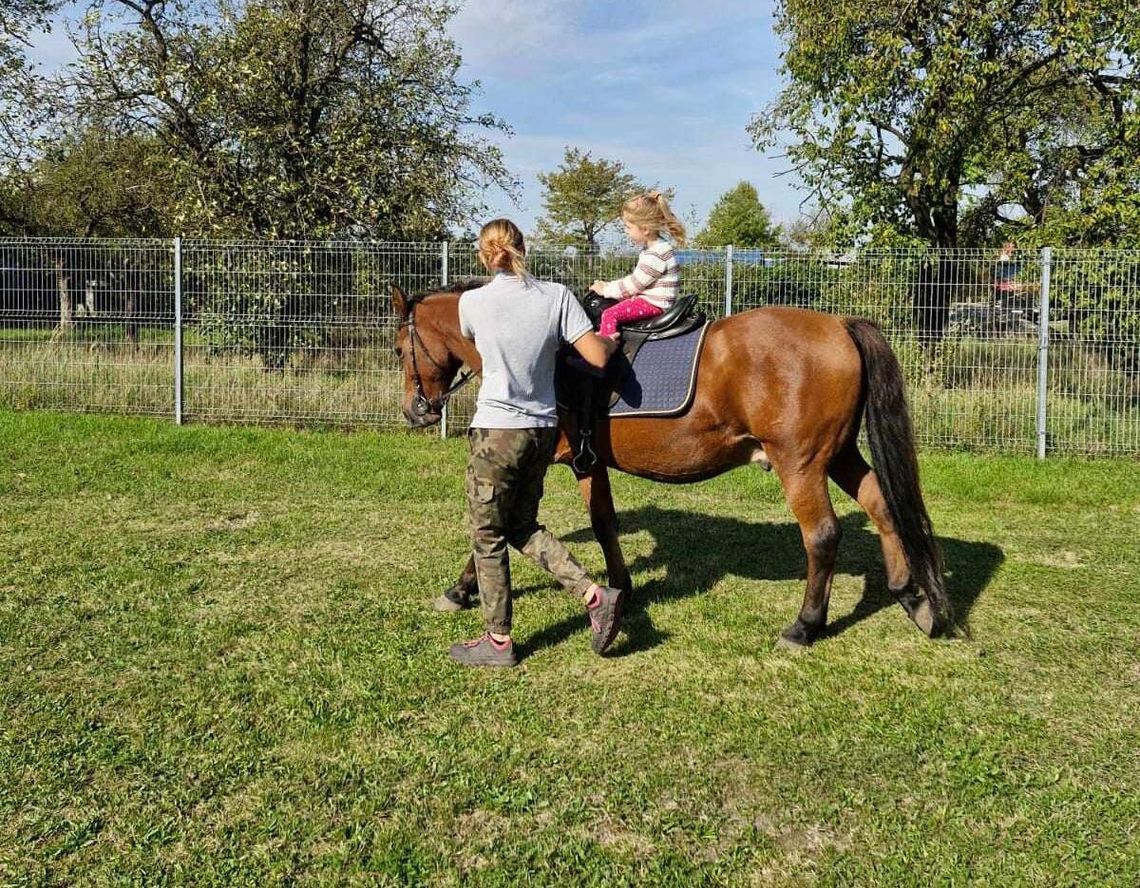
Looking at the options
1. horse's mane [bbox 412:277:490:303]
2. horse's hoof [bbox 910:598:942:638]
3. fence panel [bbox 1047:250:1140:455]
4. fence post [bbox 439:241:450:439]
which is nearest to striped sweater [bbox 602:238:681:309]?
horse's mane [bbox 412:277:490:303]

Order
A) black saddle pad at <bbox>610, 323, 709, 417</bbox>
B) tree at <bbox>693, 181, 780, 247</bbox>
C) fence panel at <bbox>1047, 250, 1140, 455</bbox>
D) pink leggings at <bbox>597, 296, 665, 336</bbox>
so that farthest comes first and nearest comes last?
tree at <bbox>693, 181, 780, 247</bbox>, fence panel at <bbox>1047, 250, 1140, 455</bbox>, pink leggings at <bbox>597, 296, 665, 336</bbox>, black saddle pad at <bbox>610, 323, 709, 417</bbox>

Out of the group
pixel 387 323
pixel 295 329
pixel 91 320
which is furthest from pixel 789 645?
Result: pixel 91 320

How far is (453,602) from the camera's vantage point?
5359mm

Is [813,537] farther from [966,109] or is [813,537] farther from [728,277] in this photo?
[966,109]

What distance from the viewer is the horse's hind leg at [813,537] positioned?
482cm

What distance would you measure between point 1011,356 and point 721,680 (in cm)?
805

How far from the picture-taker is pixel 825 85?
1453 centimetres

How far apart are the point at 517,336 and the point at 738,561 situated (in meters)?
3.09

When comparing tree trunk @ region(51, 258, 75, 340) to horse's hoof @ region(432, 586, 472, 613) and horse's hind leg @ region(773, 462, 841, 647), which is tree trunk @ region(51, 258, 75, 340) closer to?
horse's hoof @ region(432, 586, 472, 613)

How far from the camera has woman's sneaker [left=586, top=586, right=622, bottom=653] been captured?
4.45 meters

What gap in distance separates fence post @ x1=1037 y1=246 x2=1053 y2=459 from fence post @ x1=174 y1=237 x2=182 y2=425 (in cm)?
1058

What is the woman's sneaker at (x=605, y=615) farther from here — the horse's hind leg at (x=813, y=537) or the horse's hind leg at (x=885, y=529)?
the horse's hind leg at (x=885, y=529)

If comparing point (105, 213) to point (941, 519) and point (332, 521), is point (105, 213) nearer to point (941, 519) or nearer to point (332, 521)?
point (332, 521)

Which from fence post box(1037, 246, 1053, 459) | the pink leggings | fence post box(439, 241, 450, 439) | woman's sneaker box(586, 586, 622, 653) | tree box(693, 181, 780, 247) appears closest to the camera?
woman's sneaker box(586, 586, 622, 653)
